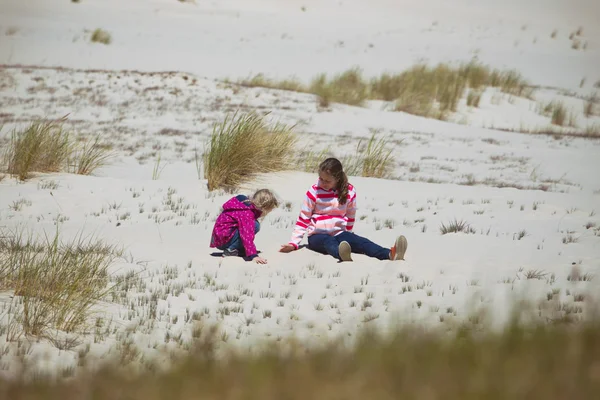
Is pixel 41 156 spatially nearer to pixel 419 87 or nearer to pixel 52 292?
pixel 52 292

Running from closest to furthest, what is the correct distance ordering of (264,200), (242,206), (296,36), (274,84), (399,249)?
1. (399,249)
2. (264,200)
3. (242,206)
4. (274,84)
5. (296,36)

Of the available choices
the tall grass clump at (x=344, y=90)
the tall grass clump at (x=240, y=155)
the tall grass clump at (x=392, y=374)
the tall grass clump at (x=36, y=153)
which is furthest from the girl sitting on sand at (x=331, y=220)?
the tall grass clump at (x=344, y=90)

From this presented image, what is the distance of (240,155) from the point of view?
10.2 m

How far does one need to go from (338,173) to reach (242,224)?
0.91m

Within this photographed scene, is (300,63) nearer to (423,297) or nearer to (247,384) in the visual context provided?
(423,297)

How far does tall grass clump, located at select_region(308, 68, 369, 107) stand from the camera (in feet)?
65.9

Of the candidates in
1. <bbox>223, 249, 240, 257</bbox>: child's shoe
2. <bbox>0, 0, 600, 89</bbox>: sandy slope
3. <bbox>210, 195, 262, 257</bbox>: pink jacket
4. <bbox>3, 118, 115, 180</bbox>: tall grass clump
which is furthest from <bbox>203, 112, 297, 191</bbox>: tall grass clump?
<bbox>0, 0, 600, 89</bbox>: sandy slope

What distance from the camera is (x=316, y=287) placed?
6.23 m

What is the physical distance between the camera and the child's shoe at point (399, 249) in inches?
263

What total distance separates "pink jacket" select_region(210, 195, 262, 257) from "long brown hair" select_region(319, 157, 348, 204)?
0.69 m

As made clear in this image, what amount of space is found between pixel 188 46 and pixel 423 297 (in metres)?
25.8

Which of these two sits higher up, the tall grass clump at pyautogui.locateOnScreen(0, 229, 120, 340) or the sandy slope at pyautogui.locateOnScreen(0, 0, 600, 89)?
the sandy slope at pyautogui.locateOnScreen(0, 0, 600, 89)

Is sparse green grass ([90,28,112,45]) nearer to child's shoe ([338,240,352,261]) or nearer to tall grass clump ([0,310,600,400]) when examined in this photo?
child's shoe ([338,240,352,261])

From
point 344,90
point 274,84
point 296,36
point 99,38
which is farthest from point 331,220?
point 296,36
